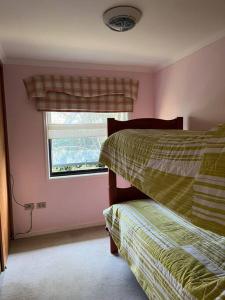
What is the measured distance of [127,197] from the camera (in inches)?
93.4

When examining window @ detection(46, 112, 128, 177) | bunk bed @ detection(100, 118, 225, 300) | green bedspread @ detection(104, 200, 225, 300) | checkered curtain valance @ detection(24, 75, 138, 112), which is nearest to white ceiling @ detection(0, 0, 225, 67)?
checkered curtain valance @ detection(24, 75, 138, 112)

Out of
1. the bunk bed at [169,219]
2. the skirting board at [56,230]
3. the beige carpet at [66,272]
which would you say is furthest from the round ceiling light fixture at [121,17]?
the skirting board at [56,230]

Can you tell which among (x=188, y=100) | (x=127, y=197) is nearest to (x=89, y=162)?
(x=127, y=197)

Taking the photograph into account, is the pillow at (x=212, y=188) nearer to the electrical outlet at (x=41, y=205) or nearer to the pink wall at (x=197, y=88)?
the pink wall at (x=197, y=88)

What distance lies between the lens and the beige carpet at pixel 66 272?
1.85 meters

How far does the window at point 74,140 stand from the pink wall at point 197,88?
26.9 inches

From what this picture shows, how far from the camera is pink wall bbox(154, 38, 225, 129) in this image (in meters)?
2.10

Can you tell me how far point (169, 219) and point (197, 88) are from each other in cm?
139

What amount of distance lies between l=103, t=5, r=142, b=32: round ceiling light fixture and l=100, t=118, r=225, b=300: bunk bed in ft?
2.73

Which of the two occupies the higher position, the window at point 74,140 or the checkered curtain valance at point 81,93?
the checkered curtain valance at point 81,93

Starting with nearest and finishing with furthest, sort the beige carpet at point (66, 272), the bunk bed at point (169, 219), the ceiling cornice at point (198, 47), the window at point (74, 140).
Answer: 1. the bunk bed at point (169, 219)
2. the beige carpet at point (66, 272)
3. the ceiling cornice at point (198, 47)
4. the window at point (74, 140)

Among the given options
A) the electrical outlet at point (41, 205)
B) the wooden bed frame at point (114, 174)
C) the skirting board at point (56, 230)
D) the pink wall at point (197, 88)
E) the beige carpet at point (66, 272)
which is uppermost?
the pink wall at point (197, 88)

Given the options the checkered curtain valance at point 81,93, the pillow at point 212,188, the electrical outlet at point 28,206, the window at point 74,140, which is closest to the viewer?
the pillow at point 212,188

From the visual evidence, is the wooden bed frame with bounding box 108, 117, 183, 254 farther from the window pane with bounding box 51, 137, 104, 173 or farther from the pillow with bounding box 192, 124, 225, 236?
the pillow with bounding box 192, 124, 225, 236
